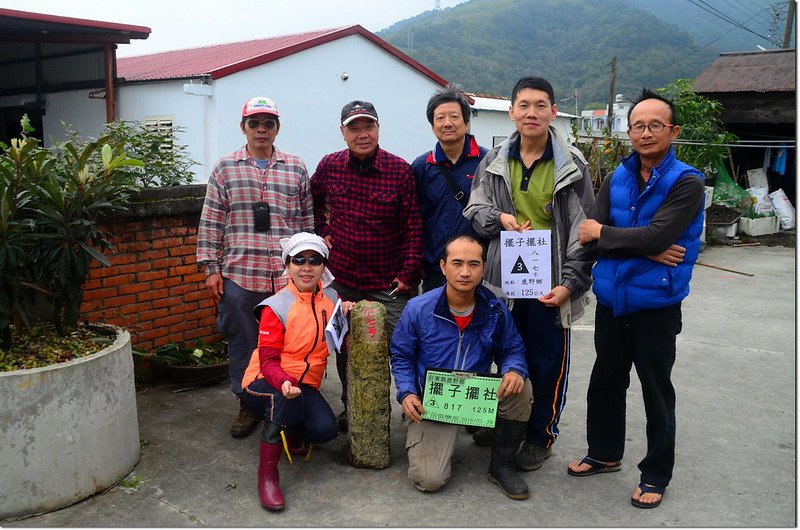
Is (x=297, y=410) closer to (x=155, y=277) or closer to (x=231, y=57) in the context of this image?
(x=155, y=277)

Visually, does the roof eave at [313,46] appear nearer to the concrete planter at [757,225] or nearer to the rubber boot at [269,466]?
the concrete planter at [757,225]

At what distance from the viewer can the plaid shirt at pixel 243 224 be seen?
13.3ft

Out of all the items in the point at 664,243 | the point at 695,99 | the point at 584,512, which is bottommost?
the point at 584,512

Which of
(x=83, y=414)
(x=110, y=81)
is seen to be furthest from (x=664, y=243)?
(x=110, y=81)

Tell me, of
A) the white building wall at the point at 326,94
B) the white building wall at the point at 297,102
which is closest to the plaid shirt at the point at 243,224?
the white building wall at the point at 297,102

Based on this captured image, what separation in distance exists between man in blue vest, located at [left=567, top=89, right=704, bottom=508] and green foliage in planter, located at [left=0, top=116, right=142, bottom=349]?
250 centimetres

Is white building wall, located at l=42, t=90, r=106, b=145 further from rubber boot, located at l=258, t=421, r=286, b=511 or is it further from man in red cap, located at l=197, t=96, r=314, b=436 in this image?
rubber boot, located at l=258, t=421, r=286, b=511

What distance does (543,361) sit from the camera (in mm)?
3783

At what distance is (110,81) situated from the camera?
13.0 meters

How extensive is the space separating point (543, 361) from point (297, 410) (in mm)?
1354

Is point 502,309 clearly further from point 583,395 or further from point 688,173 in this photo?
point 583,395

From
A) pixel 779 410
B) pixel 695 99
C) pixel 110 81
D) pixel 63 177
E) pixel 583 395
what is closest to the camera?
pixel 63 177

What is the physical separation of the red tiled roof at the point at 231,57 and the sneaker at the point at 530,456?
10534 mm

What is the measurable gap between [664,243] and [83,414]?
2886mm
